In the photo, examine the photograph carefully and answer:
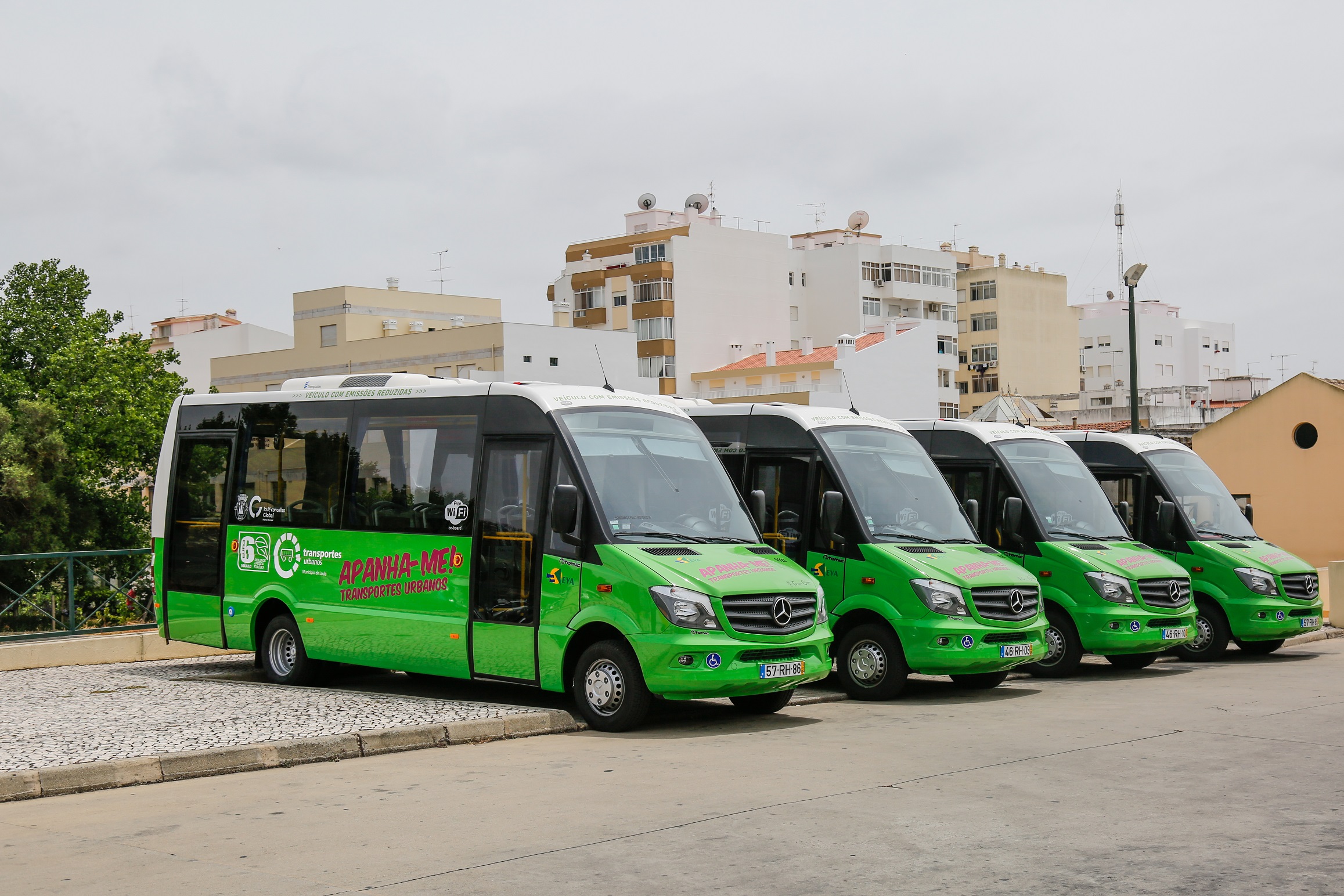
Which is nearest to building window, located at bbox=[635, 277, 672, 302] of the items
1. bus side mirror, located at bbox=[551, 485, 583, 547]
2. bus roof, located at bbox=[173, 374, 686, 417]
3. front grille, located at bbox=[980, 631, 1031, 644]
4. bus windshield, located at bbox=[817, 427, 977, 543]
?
bus roof, located at bbox=[173, 374, 686, 417]

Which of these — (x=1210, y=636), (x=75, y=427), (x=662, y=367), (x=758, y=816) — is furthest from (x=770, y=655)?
(x=662, y=367)

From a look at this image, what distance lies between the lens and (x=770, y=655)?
11461mm

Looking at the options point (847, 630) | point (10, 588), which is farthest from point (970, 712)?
point (10, 588)

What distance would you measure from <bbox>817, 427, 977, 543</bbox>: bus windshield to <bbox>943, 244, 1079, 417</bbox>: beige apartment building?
88.5 m

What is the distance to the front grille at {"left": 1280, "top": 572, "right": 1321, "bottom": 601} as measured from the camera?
17.9m

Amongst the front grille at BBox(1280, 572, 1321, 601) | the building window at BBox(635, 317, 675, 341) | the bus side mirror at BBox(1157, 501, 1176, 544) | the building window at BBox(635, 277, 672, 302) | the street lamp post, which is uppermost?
the building window at BBox(635, 277, 672, 302)

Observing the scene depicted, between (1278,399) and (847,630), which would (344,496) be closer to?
(847,630)

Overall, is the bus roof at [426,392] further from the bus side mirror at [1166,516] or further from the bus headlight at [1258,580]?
the bus headlight at [1258,580]

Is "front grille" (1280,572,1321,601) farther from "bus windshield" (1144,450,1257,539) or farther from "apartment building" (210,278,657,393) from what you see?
"apartment building" (210,278,657,393)

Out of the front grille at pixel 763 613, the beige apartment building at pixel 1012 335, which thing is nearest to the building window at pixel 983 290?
the beige apartment building at pixel 1012 335

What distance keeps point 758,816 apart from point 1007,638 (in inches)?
246

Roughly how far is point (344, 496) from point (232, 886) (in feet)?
24.9

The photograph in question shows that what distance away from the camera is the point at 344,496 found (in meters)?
13.8

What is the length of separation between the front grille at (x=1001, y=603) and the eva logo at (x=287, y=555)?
6439 millimetres
